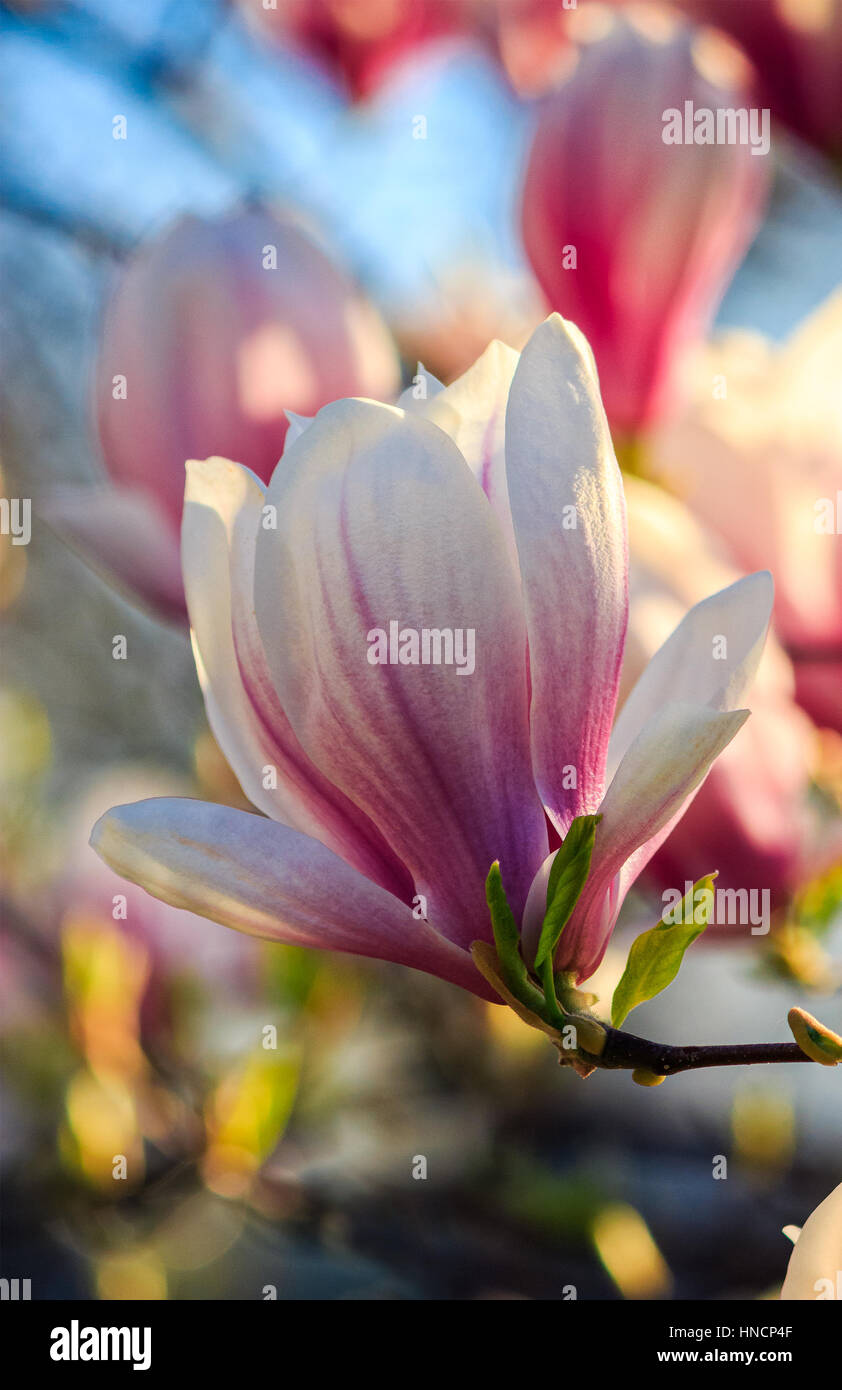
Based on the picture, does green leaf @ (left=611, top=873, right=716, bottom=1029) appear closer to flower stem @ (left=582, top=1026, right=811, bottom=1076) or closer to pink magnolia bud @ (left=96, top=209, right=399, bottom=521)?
flower stem @ (left=582, top=1026, right=811, bottom=1076)

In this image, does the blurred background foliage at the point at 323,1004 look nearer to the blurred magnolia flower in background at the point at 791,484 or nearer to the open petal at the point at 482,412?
the blurred magnolia flower in background at the point at 791,484

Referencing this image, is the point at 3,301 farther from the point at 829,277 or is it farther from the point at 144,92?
the point at 829,277

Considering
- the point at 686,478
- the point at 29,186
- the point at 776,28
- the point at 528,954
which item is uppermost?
the point at 29,186

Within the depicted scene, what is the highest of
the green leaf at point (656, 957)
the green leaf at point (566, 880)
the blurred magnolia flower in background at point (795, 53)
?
the blurred magnolia flower in background at point (795, 53)

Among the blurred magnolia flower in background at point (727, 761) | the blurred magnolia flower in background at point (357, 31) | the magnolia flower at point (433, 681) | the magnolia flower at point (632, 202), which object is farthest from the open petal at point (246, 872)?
the blurred magnolia flower in background at point (357, 31)

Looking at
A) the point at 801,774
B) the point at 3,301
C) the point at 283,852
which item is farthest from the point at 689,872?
the point at 3,301

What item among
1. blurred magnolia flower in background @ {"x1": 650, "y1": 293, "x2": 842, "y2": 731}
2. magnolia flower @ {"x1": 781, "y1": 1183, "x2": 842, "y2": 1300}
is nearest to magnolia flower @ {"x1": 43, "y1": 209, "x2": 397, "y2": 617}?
blurred magnolia flower in background @ {"x1": 650, "y1": 293, "x2": 842, "y2": 731}
